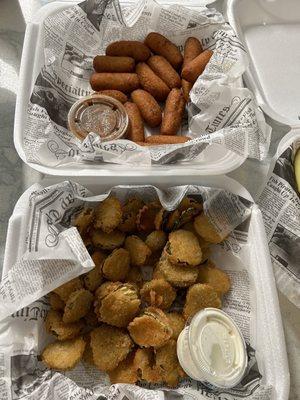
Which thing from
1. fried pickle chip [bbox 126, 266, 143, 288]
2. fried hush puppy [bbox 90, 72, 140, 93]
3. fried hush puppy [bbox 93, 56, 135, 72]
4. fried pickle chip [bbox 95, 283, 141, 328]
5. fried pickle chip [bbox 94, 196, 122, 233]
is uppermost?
fried hush puppy [bbox 93, 56, 135, 72]

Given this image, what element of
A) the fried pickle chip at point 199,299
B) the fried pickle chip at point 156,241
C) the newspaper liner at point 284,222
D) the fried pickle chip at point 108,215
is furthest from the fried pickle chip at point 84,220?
the newspaper liner at point 284,222

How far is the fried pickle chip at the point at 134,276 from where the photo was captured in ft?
2.98

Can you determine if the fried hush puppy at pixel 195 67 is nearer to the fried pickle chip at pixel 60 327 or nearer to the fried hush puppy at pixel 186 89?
the fried hush puppy at pixel 186 89

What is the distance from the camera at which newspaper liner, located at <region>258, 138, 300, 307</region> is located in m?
0.95

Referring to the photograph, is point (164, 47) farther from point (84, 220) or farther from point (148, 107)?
point (84, 220)

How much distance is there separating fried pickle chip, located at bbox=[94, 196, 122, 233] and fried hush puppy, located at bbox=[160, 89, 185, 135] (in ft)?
0.82

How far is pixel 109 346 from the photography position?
0.82 meters

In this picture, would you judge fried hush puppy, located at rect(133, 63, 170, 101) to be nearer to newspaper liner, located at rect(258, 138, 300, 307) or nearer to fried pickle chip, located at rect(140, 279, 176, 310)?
newspaper liner, located at rect(258, 138, 300, 307)

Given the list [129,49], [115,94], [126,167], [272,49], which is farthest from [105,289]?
[272,49]

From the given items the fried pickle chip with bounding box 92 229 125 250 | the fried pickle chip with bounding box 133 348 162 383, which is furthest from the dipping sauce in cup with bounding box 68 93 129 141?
the fried pickle chip with bounding box 133 348 162 383

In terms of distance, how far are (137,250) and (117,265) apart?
0.05 meters

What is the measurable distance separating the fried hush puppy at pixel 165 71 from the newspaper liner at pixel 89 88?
0.08 metres

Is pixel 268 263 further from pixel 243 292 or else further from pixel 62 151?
pixel 62 151

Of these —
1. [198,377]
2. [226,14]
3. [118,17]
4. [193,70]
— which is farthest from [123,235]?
[226,14]
